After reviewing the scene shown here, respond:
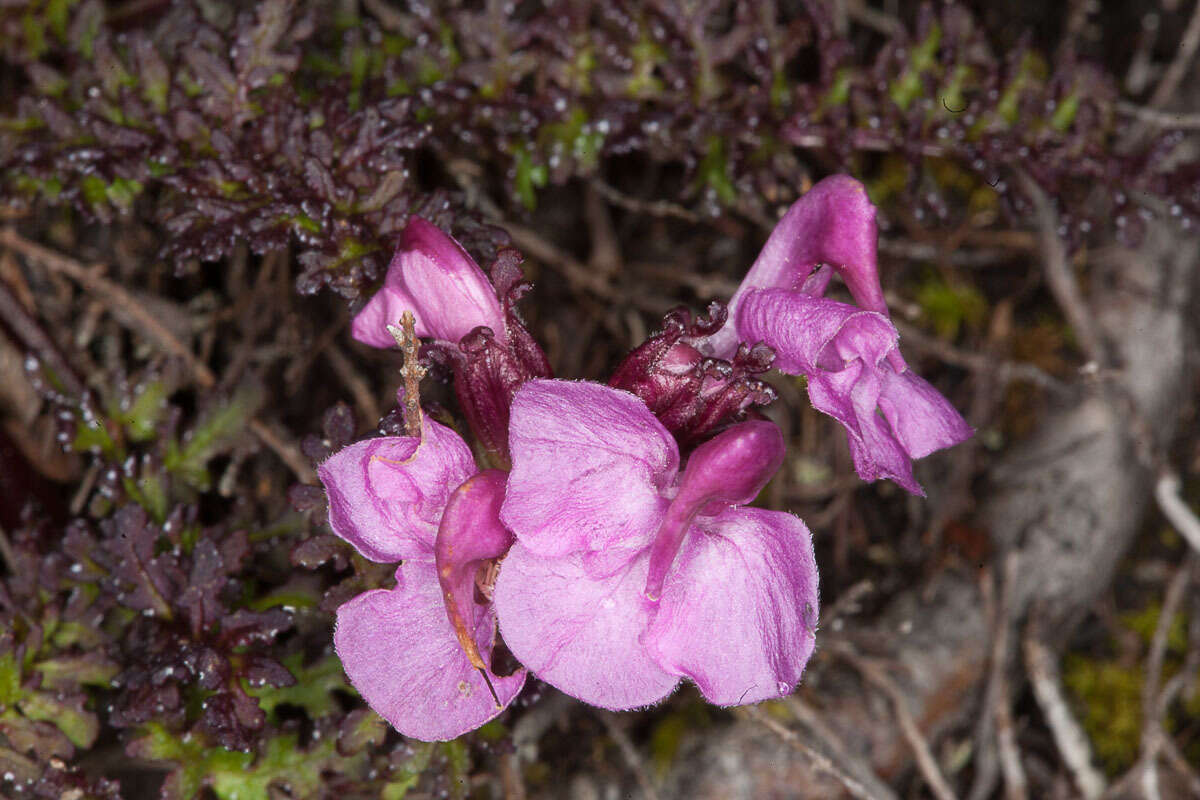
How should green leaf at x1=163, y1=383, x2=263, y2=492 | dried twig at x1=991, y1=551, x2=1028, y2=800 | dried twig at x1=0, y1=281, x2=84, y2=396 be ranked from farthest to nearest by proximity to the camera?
dried twig at x1=991, y1=551, x2=1028, y2=800 → dried twig at x1=0, y1=281, x2=84, y2=396 → green leaf at x1=163, y1=383, x2=263, y2=492

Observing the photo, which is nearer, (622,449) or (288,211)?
(622,449)

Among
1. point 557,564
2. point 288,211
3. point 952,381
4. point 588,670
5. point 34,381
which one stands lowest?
point 952,381

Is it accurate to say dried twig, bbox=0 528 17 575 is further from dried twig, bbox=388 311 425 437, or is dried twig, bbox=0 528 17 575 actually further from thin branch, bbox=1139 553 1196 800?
thin branch, bbox=1139 553 1196 800

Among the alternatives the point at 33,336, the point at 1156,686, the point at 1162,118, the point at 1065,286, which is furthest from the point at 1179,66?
the point at 33,336

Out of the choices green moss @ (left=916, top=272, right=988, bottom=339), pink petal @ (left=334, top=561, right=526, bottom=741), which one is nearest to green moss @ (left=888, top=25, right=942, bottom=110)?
green moss @ (left=916, top=272, right=988, bottom=339)

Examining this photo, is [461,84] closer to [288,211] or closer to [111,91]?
[288,211]

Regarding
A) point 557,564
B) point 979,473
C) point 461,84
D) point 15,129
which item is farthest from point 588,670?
point 979,473

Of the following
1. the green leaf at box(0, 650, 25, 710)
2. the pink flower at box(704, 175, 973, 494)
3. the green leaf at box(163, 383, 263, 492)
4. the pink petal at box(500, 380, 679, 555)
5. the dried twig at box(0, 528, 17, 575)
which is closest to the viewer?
the pink petal at box(500, 380, 679, 555)
